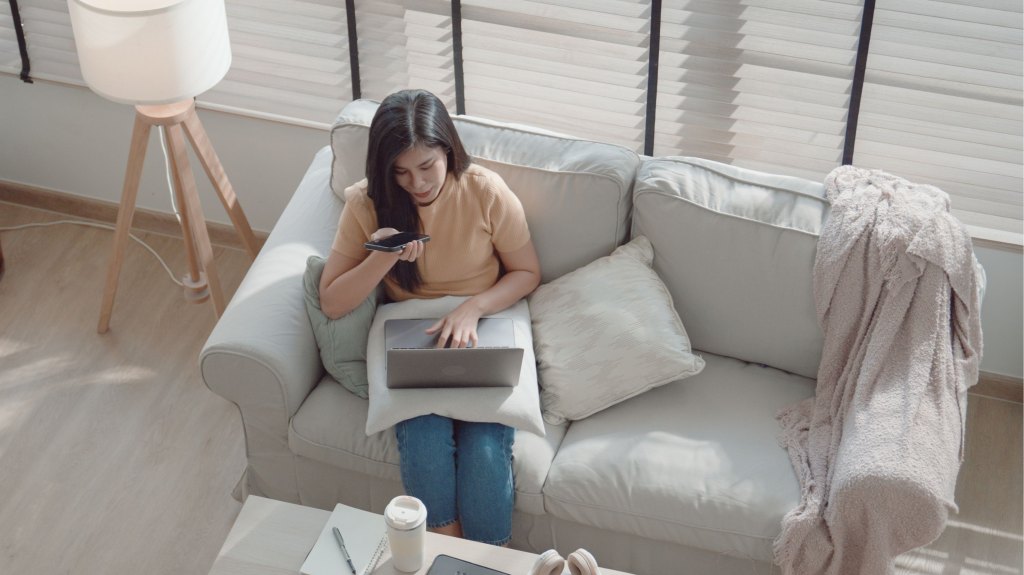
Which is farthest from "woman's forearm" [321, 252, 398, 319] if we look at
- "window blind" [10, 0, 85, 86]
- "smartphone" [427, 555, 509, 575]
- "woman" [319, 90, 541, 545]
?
"window blind" [10, 0, 85, 86]

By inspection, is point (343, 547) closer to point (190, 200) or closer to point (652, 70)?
point (190, 200)

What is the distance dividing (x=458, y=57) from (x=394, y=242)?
2.86ft

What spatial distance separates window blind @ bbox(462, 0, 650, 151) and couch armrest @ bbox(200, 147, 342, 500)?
693 mm

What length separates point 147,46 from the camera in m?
2.38

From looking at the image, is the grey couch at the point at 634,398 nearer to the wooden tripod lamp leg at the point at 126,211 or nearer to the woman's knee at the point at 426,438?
the woman's knee at the point at 426,438

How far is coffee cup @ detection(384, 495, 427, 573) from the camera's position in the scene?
1803 mm

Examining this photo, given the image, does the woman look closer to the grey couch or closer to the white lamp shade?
the grey couch

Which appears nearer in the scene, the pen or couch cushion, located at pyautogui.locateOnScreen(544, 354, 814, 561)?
the pen

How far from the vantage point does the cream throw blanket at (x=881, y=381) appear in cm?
198

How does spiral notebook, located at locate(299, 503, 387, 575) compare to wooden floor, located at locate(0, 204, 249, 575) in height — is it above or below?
above

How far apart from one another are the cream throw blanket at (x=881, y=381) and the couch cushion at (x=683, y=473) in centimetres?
5

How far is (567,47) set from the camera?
2.81 m

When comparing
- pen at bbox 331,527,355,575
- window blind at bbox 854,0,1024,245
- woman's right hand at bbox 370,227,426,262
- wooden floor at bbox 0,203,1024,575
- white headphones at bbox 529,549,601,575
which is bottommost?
wooden floor at bbox 0,203,1024,575

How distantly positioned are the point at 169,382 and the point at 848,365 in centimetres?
176
